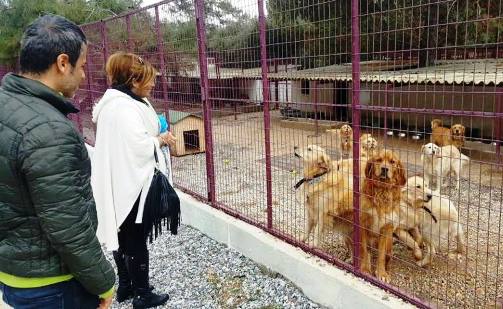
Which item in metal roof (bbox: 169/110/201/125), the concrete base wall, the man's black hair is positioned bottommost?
the concrete base wall

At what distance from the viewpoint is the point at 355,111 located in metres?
3.06

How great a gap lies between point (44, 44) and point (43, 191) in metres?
0.59

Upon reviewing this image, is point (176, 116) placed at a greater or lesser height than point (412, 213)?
greater


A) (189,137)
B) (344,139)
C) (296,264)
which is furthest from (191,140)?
(296,264)

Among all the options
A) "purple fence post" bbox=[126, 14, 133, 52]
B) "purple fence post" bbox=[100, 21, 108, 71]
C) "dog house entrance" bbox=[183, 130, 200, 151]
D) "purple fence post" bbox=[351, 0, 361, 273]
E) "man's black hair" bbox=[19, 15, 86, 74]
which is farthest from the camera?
"dog house entrance" bbox=[183, 130, 200, 151]

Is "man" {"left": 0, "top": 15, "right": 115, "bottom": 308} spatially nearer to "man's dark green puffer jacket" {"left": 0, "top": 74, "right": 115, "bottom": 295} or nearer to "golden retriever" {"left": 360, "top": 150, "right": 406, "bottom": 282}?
"man's dark green puffer jacket" {"left": 0, "top": 74, "right": 115, "bottom": 295}

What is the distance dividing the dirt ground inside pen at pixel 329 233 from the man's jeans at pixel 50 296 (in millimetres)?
2228

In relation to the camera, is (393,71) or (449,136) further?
(449,136)

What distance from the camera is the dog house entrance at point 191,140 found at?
7.89 meters

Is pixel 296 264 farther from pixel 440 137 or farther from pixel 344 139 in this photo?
pixel 440 137

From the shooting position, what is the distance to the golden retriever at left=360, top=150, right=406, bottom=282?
10.9ft

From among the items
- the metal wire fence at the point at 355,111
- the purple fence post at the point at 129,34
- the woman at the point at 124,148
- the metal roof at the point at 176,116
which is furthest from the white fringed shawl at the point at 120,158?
the purple fence post at the point at 129,34

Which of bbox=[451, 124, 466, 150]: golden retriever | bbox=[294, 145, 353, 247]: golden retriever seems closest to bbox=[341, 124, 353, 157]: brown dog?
bbox=[294, 145, 353, 247]: golden retriever

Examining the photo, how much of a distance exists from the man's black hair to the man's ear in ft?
0.04
